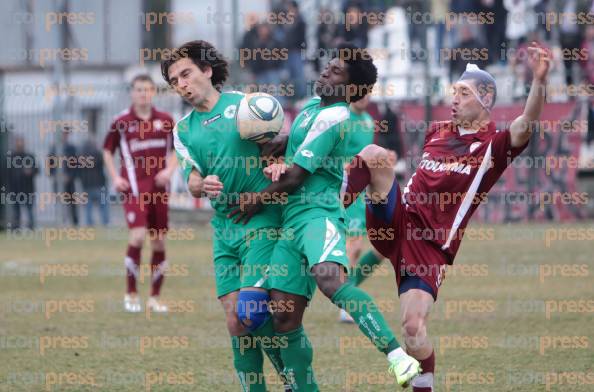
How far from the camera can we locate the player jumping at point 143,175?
Answer: 39.2 ft

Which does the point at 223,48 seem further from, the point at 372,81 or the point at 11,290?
the point at 372,81

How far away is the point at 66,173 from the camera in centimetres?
2553

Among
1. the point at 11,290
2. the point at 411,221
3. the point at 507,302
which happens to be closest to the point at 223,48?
the point at 11,290

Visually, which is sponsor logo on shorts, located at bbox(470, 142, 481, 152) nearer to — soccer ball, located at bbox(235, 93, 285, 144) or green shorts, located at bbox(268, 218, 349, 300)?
green shorts, located at bbox(268, 218, 349, 300)

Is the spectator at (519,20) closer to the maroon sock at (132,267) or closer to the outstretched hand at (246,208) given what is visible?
the maroon sock at (132,267)

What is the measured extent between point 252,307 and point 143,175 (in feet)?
19.6

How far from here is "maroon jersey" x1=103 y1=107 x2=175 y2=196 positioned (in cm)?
1219

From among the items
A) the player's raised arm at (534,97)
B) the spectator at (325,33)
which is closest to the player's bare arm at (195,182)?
the player's raised arm at (534,97)

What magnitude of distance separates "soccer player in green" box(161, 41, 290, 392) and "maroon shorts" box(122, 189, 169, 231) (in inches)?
203

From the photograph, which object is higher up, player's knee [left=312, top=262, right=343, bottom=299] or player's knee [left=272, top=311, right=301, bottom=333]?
player's knee [left=312, top=262, right=343, bottom=299]

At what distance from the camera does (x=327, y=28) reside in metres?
22.9

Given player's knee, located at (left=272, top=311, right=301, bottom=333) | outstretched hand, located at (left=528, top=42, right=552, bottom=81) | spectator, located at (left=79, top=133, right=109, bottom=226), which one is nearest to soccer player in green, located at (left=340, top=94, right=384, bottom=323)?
player's knee, located at (left=272, top=311, right=301, bottom=333)

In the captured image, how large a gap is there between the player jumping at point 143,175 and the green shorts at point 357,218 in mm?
2271

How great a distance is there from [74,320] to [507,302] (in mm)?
4894
